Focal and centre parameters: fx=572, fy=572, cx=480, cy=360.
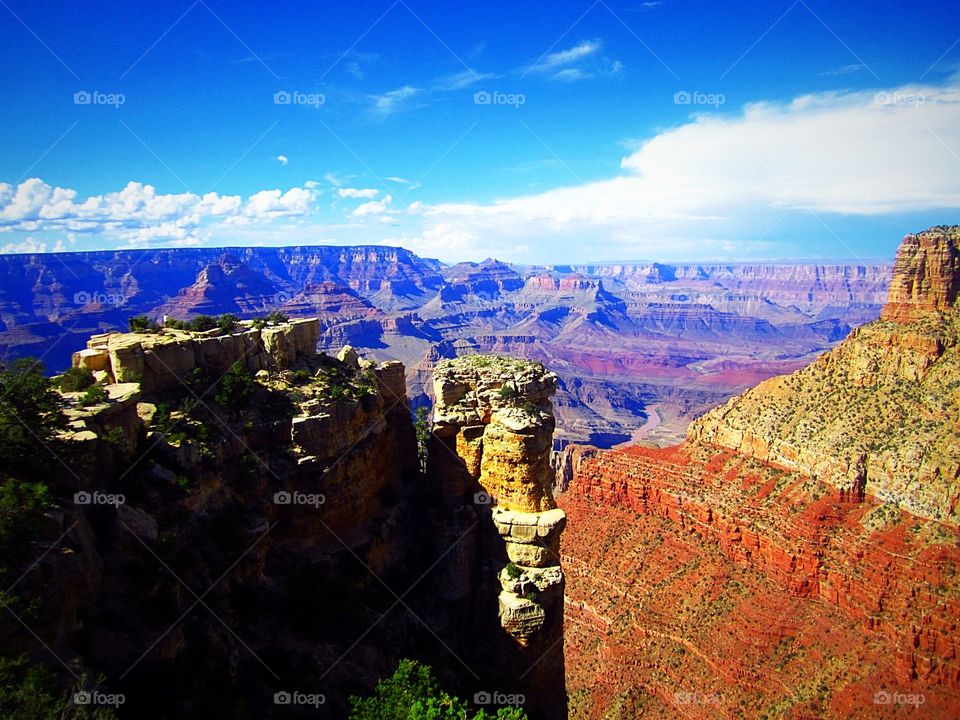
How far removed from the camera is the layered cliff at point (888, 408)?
4594 centimetres

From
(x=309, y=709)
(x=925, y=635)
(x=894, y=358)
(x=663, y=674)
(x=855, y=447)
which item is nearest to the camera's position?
(x=309, y=709)

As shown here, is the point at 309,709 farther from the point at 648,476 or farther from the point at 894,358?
the point at 894,358

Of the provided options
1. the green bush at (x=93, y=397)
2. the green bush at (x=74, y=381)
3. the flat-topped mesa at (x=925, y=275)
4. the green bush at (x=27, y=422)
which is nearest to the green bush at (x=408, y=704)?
the green bush at (x=27, y=422)

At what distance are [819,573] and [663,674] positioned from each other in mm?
14718

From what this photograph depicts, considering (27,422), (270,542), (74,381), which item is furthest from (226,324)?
(270,542)

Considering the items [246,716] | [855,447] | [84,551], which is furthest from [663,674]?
[84,551]

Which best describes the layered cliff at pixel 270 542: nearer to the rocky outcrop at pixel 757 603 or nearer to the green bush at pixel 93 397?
the green bush at pixel 93 397

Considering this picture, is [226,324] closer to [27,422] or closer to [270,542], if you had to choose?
[27,422]

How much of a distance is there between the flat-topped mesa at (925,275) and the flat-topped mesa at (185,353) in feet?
201

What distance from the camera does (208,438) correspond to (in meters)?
19.5

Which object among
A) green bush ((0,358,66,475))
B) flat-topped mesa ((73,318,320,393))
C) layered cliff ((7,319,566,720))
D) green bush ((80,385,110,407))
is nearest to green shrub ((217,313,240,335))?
flat-topped mesa ((73,318,320,393))

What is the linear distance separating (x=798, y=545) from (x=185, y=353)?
46812mm

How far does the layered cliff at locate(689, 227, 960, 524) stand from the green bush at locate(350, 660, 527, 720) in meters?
42.9

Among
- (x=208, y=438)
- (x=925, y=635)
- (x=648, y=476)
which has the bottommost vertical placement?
(x=925, y=635)
